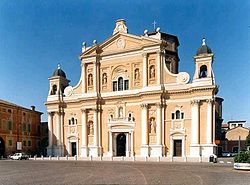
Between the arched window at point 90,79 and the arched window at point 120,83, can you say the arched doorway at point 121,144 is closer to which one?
the arched window at point 120,83

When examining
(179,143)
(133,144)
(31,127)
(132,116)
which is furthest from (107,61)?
(31,127)

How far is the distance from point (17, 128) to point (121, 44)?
913 inches

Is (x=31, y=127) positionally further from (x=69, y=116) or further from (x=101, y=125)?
(x=101, y=125)

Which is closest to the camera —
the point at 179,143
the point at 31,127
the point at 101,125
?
the point at 179,143

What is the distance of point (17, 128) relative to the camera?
49.0 metres

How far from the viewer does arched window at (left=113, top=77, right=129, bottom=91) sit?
4341cm

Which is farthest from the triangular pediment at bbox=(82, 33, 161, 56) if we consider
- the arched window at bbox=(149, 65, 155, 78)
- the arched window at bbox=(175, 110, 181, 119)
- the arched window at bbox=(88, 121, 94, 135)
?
the arched window at bbox=(88, 121, 94, 135)

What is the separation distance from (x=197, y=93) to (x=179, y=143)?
734 cm

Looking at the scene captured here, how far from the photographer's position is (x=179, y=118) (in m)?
38.8

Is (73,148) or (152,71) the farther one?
(73,148)

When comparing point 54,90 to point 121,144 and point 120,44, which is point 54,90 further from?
point 121,144

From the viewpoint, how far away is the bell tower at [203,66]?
37.2 metres

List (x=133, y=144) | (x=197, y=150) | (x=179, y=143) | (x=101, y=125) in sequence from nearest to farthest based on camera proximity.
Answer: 1. (x=197, y=150)
2. (x=179, y=143)
3. (x=133, y=144)
4. (x=101, y=125)

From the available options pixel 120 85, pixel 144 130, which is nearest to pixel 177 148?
pixel 144 130
